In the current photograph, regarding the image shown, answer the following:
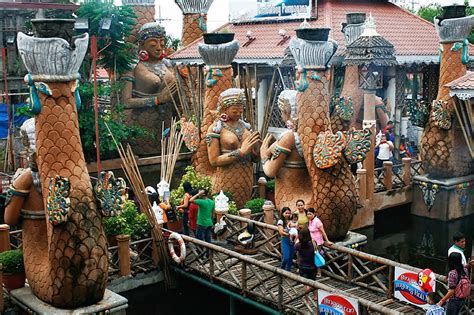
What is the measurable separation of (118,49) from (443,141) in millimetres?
7969

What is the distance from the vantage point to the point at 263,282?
329 inches

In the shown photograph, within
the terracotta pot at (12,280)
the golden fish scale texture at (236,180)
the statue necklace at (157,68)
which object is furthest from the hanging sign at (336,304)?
the statue necklace at (157,68)

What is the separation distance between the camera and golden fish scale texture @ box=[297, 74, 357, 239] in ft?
33.7

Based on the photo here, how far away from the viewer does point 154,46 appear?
16.1 metres

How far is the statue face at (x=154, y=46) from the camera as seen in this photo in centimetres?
1606

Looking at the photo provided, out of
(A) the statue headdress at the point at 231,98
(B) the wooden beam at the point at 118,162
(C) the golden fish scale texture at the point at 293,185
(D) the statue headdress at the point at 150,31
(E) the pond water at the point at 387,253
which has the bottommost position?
(E) the pond water at the point at 387,253

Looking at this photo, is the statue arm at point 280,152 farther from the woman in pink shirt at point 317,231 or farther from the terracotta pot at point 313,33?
the woman in pink shirt at point 317,231

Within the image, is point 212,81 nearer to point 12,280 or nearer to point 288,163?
point 288,163

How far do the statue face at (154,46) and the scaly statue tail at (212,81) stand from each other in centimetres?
394

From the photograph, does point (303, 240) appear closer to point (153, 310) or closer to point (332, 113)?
point (153, 310)

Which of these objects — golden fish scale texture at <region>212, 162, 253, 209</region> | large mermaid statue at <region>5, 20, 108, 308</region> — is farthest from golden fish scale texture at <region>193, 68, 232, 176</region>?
large mermaid statue at <region>5, 20, 108, 308</region>

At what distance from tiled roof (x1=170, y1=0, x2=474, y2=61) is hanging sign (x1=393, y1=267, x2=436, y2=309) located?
9.06 m

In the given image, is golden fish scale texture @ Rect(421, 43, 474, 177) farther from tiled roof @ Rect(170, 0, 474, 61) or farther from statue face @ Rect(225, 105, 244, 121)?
statue face @ Rect(225, 105, 244, 121)

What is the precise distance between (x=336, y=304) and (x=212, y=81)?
6.27 meters
